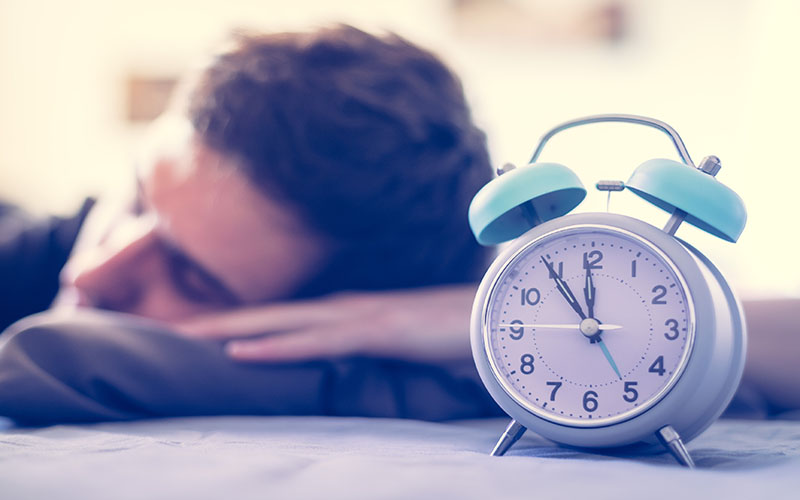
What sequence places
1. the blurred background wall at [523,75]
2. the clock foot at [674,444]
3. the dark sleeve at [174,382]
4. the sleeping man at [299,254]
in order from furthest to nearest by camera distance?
the blurred background wall at [523,75] → the sleeping man at [299,254] → the dark sleeve at [174,382] → the clock foot at [674,444]

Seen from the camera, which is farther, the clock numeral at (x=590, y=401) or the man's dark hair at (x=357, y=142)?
the man's dark hair at (x=357, y=142)

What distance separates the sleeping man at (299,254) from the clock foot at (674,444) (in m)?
0.37

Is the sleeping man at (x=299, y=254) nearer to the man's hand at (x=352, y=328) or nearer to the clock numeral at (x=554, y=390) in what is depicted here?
the man's hand at (x=352, y=328)

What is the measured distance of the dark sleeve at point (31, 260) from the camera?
168 cm

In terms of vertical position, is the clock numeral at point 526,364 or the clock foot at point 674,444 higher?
the clock numeral at point 526,364

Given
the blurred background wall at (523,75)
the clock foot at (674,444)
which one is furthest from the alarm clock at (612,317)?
the blurred background wall at (523,75)

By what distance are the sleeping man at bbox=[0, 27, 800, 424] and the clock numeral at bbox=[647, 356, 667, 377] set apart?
1.19 feet

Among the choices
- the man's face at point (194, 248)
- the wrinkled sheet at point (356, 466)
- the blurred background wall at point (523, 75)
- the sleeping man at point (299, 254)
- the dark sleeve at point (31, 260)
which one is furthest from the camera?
the blurred background wall at point (523, 75)

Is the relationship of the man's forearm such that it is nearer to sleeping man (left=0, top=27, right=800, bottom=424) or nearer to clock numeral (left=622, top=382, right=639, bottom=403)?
sleeping man (left=0, top=27, right=800, bottom=424)

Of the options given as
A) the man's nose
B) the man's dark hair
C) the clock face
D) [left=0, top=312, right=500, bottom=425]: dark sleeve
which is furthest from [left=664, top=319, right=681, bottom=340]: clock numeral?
the man's nose

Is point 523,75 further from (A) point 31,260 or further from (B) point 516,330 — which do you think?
(B) point 516,330

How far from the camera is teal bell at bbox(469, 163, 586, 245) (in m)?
0.69

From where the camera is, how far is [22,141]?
3.74 m

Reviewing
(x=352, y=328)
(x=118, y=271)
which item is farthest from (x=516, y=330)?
(x=118, y=271)
